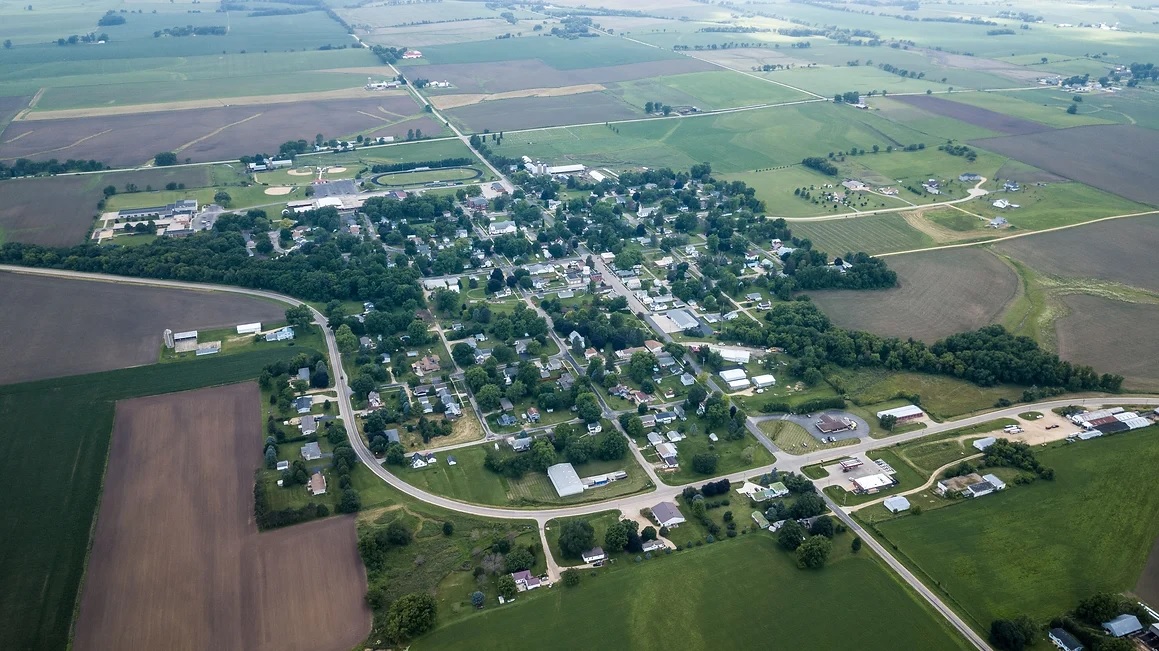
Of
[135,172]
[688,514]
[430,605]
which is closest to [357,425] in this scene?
[430,605]

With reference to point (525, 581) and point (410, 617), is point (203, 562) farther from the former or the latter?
point (525, 581)

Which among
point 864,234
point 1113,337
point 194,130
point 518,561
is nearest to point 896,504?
point 518,561

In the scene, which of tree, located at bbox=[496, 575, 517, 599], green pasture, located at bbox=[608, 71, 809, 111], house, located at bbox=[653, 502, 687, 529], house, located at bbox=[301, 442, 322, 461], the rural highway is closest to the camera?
tree, located at bbox=[496, 575, 517, 599]

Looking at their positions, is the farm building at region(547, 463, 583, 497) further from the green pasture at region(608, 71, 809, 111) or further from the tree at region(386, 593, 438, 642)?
the green pasture at region(608, 71, 809, 111)

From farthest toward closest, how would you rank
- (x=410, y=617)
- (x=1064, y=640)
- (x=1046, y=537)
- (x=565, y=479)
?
1. (x=565, y=479)
2. (x=1046, y=537)
3. (x=410, y=617)
4. (x=1064, y=640)

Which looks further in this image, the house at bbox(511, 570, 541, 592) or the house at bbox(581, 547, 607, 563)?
the house at bbox(581, 547, 607, 563)

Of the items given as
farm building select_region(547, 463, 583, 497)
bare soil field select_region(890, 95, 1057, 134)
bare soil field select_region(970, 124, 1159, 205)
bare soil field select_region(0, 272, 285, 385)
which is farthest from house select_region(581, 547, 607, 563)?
bare soil field select_region(890, 95, 1057, 134)
